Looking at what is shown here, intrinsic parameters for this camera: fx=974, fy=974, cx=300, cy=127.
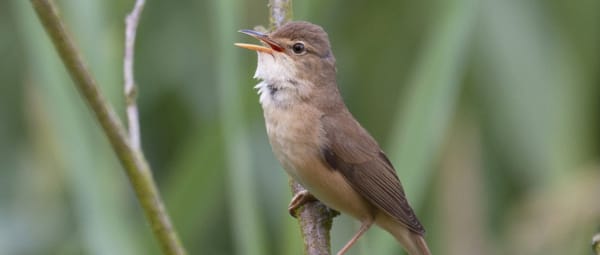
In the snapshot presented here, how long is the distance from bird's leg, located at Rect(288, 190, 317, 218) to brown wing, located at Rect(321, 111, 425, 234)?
0.13 metres

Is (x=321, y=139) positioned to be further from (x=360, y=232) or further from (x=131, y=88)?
(x=131, y=88)

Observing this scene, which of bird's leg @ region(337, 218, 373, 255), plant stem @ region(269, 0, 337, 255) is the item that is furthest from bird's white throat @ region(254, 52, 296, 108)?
bird's leg @ region(337, 218, 373, 255)

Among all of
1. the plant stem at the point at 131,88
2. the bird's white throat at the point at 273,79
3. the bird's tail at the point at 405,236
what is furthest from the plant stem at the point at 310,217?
the plant stem at the point at 131,88

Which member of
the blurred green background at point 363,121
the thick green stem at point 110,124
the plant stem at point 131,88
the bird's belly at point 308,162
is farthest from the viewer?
the blurred green background at point 363,121

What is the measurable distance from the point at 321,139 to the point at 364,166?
20 cm

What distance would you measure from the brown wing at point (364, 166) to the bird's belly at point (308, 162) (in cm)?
5

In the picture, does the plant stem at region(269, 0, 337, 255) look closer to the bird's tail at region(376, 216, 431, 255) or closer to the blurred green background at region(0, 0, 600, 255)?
the blurred green background at region(0, 0, 600, 255)

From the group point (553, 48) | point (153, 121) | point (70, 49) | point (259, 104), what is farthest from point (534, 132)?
point (70, 49)

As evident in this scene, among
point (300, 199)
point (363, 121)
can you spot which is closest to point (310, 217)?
point (300, 199)

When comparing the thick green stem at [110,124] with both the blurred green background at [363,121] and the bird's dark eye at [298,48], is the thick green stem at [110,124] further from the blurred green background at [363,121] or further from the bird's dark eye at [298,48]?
the bird's dark eye at [298,48]

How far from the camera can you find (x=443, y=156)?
4156 millimetres

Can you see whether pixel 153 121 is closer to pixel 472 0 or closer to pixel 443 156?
pixel 443 156

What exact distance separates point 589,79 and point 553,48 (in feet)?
0.64

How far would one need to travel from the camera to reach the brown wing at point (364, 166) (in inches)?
126
